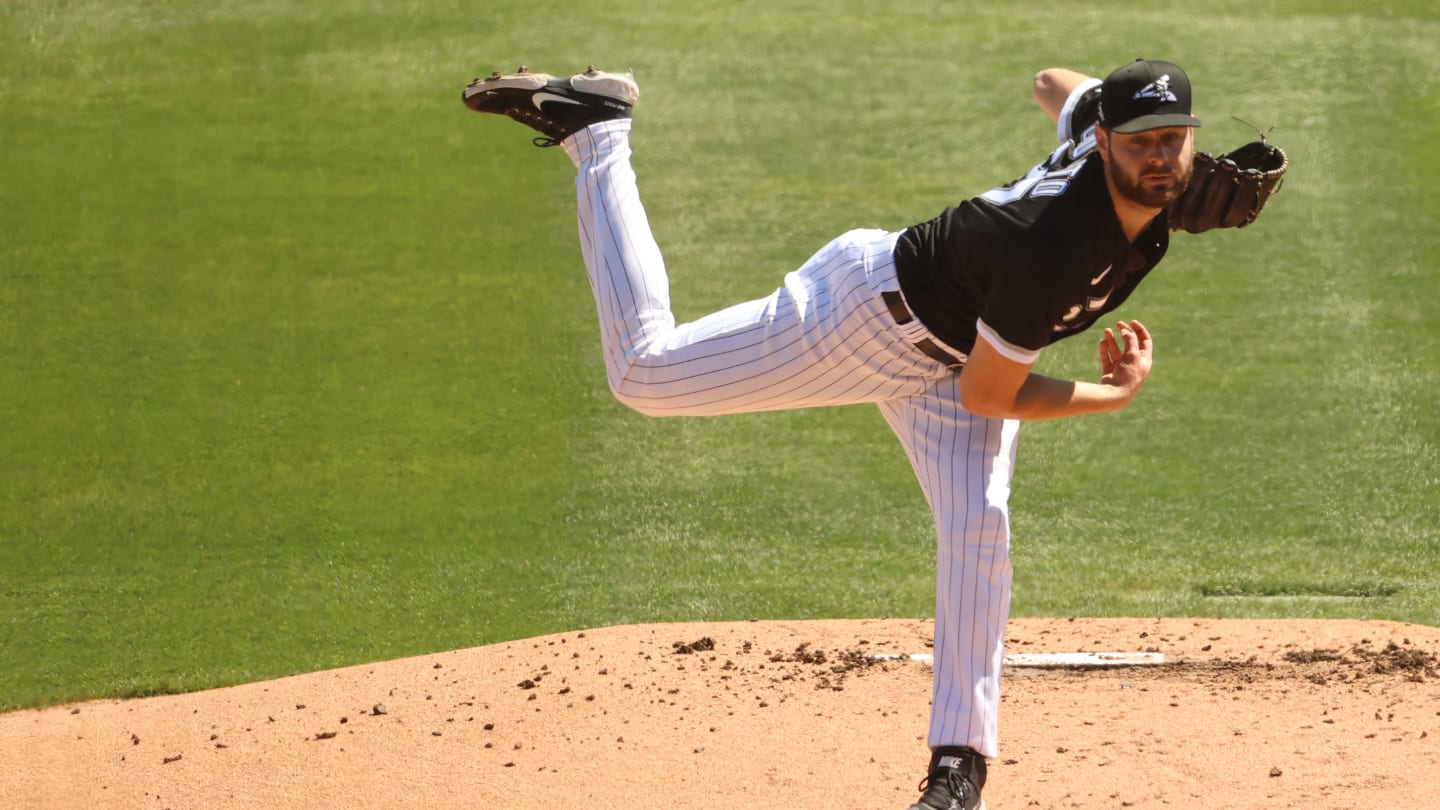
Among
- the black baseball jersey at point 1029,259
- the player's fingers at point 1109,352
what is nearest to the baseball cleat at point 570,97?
the black baseball jersey at point 1029,259

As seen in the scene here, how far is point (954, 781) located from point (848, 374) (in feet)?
2.87

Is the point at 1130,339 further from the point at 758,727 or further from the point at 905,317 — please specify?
the point at 758,727

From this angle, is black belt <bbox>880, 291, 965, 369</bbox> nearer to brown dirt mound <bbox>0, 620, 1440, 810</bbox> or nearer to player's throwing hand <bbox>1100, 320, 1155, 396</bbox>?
player's throwing hand <bbox>1100, 320, 1155, 396</bbox>

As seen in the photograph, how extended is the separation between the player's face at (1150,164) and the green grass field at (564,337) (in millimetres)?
2367

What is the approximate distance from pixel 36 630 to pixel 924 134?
15.4 ft

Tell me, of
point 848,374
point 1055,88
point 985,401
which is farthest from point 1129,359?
point 1055,88

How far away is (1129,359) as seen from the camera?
3.12 meters

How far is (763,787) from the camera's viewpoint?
3.54 metres

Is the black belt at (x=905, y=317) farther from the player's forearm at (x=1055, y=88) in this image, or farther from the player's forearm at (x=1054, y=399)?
the player's forearm at (x=1055, y=88)

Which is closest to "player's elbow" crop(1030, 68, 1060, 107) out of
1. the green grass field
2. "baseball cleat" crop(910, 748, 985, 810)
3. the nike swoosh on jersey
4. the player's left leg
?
the player's left leg

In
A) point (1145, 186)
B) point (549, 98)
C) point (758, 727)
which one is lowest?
point (758, 727)

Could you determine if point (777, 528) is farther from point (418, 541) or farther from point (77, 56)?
point (77, 56)

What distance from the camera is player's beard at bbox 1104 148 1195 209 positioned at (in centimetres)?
288

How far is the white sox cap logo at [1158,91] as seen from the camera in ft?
9.43
